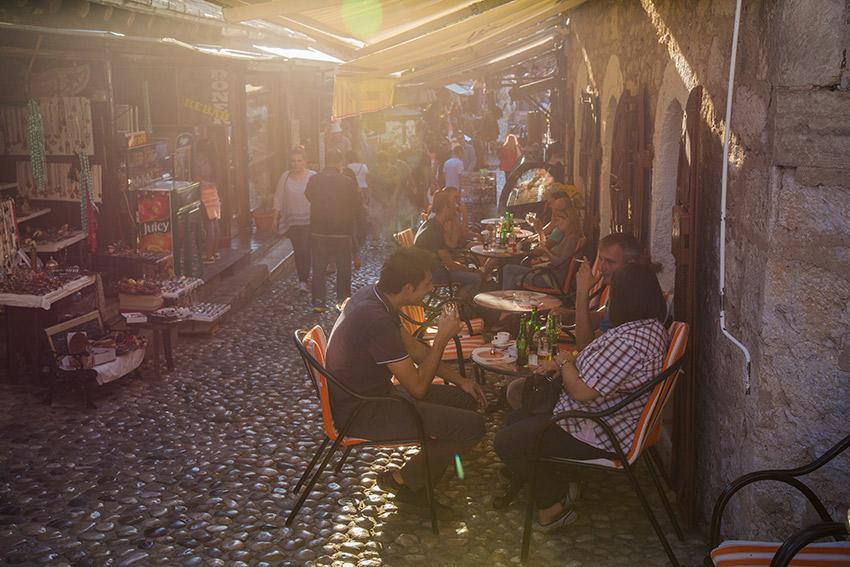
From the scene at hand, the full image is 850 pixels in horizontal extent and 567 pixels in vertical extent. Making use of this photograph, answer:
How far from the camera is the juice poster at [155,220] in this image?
31.2ft

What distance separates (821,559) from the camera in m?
2.92

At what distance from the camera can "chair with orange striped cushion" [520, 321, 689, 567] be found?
3.99 m

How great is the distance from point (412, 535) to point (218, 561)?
0.97m

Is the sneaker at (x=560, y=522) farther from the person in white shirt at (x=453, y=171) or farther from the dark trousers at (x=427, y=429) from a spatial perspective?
the person in white shirt at (x=453, y=171)

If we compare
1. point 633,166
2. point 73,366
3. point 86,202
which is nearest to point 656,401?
point 633,166

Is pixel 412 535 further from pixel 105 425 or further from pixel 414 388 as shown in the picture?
pixel 105 425

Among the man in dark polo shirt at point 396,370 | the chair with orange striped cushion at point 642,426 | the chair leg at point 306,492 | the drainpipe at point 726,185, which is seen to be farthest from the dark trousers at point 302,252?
the drainpipe at point 726,185

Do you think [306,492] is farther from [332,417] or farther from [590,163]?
[590,163]

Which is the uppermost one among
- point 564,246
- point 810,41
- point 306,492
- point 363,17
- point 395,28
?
point 395,28

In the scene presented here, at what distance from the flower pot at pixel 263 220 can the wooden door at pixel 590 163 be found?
18.3 ft

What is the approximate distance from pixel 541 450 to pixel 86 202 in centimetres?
638

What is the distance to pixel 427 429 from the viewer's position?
4625 mm

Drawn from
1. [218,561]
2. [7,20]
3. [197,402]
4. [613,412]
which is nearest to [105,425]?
[197,402]

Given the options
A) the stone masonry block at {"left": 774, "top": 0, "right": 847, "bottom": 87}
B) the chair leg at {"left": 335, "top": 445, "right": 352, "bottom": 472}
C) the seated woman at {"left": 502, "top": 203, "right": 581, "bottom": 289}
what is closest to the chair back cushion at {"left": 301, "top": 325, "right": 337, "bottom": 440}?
the chair leg at {"left": 335, "top": 445, "right": 352, "bottom": 472}
